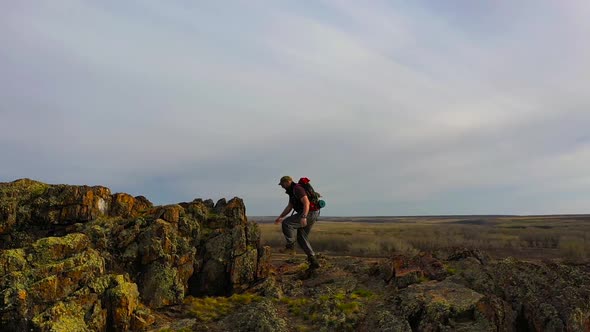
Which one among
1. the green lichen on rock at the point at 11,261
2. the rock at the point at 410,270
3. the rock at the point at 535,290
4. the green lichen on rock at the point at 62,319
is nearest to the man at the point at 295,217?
the rock at the point at 410,270

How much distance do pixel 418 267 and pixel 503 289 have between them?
310 cm

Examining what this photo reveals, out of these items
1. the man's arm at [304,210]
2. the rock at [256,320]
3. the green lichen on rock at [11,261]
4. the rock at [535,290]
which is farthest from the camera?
the man's arm at [304,210]

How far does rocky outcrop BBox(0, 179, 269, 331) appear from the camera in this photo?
10656mm

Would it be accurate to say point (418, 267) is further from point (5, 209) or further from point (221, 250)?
point (5, 209)

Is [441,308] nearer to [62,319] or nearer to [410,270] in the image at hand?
[410,270]

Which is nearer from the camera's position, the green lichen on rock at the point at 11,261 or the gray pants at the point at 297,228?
the green lichen on rock at the point at 11,261

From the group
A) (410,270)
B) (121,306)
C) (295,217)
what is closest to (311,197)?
(295,217)

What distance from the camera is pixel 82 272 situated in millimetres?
11531

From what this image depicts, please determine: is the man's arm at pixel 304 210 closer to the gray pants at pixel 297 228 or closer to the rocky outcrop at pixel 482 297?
the gray pants at pixel 297 228

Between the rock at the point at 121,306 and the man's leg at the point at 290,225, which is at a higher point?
the man's leg at the point at 290,225

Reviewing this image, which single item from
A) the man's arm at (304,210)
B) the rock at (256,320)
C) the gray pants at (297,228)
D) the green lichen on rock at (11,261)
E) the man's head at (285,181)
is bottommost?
the rock at (256,320)

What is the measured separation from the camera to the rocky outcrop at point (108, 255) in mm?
10656

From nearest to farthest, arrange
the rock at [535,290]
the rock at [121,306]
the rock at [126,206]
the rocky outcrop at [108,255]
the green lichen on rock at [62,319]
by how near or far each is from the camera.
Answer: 1. the green lichen on rock at [62,319]
2. the rocky outcrop at [108,255]
3. the rock at [121,306]
4. the rock at [535,290]
5. the rock at [126,206]

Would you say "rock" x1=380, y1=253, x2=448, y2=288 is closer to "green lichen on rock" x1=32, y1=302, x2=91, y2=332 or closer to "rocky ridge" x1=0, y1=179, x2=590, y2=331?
"rocky ridge" x1=0, y1=179, x2=590, y2=331
